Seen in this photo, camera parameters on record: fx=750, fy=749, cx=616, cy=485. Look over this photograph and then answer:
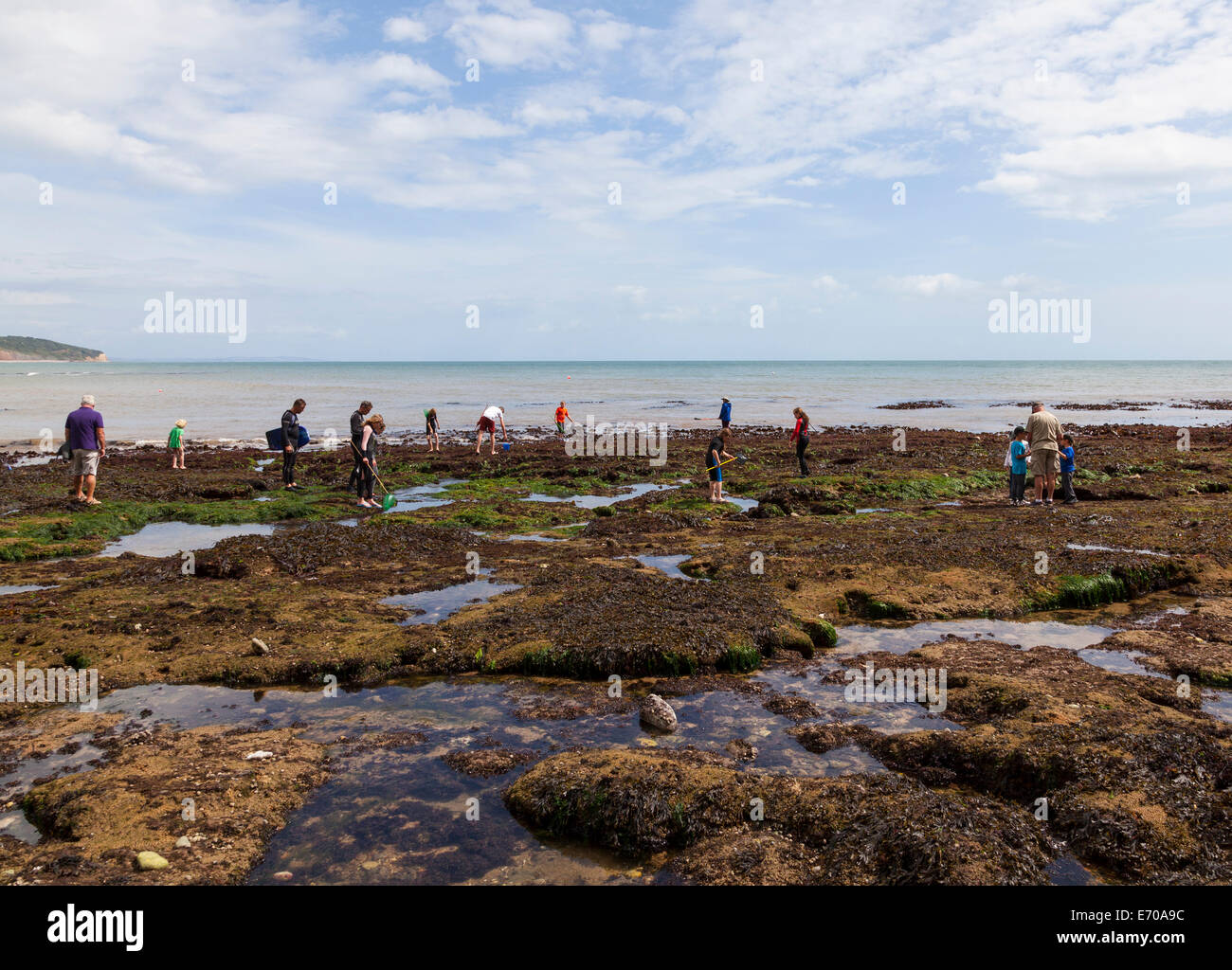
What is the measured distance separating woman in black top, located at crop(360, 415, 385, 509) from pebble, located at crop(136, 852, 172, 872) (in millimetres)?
13369

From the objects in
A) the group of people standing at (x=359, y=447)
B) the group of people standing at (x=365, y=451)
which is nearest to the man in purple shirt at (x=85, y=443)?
the group of people standing at (x=359, y=447)

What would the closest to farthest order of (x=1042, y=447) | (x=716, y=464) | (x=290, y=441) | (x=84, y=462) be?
(x=84, y=462)
(x=1042, y=447)
(x=716, y=464)
(x=290, y=441)

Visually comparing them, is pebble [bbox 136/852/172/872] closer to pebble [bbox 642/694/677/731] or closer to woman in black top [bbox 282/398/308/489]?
pebble [bbox 642/694/677/731]

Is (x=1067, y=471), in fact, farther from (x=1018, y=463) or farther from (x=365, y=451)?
(x=365, y=451)

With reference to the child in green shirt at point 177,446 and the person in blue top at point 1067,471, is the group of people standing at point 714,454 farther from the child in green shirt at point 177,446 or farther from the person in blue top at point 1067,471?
the child in green shirt at point 177,446

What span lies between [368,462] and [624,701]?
1213 centimetres

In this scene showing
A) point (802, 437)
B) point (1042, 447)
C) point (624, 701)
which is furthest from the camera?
point (802, 437)

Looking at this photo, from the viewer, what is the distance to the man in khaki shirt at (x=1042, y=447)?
17172 mm

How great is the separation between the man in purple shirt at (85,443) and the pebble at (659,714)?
15.0 m

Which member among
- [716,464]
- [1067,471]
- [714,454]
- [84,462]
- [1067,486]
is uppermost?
[714,454]

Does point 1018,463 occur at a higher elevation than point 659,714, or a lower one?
higher

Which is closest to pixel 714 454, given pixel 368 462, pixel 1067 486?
pixel 368 462

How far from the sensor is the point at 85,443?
54.5 ft

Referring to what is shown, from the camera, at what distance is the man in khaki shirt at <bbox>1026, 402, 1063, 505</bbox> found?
56.3 ft
